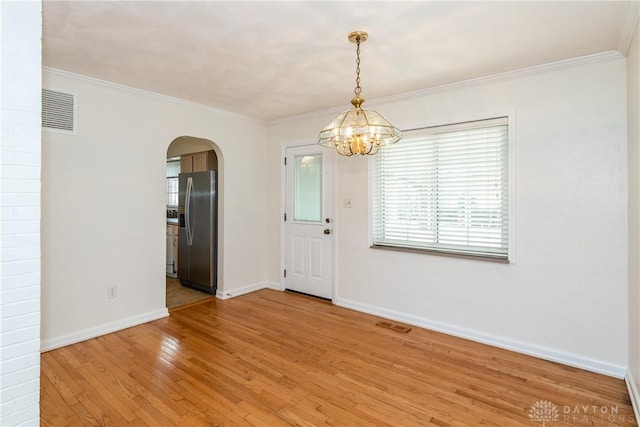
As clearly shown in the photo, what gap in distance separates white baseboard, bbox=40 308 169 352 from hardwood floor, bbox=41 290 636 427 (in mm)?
83

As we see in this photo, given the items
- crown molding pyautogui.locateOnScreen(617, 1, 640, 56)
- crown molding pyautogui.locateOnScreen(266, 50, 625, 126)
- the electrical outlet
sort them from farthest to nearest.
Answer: the electrical outlet < crown molding pyautogui.locateOnScreen(266, 50, 625, 126) < crown molding pyautogui.locateOnScreen(617, 1, 640, 56)

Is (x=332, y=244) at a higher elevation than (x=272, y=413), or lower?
higher

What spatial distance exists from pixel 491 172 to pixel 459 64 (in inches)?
40.7

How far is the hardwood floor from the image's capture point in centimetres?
213

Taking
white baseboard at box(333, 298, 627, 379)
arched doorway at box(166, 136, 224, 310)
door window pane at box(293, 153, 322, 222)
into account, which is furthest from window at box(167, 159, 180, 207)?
white baseboard at box(333, 298, 627, 379)

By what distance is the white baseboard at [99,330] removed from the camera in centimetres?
299

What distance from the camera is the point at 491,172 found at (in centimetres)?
321

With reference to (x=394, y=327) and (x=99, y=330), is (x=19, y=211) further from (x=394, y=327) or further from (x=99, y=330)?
(x=394, y=327)

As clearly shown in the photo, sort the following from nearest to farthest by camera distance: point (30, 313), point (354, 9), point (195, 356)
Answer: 1. point (30, 313)
2. point (354, 9)
3. point (195, 356)

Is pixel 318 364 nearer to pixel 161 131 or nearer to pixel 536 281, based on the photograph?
pixel 536 281

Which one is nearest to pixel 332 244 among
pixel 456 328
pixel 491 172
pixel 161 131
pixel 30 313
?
pixel 456 328

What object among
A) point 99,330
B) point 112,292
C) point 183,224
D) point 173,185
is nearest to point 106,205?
point 112,292

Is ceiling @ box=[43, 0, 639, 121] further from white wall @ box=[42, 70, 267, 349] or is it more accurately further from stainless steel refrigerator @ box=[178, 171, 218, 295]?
stainless steel refrigerator @ box=[178, 171, 218, 295]

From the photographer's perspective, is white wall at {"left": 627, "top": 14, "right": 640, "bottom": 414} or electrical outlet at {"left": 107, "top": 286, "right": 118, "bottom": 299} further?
electrical outlet at {"left": 107, "top": 286, "right": 118, "bottom": 299}
